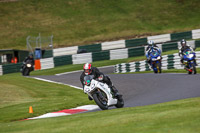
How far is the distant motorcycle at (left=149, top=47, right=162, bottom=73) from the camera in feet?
71.6

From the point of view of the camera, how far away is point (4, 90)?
17922 millimetres

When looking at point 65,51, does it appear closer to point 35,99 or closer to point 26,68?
point 26,68

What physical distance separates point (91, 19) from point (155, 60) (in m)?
22.2

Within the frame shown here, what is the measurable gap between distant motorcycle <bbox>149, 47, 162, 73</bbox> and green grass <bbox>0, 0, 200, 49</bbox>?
54.4ft

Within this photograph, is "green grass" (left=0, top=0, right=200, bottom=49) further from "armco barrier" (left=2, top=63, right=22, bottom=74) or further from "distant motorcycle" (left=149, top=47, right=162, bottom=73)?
"distant motorcycle" (left=149, top=47, right=162, bottom=73)

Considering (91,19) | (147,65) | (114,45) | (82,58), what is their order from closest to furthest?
(147,65), (82,58), (114,45), (91,19)

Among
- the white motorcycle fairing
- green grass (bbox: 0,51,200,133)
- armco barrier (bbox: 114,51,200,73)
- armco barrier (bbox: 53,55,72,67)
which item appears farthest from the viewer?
armco barrier (bbox: 53,55,72,67)

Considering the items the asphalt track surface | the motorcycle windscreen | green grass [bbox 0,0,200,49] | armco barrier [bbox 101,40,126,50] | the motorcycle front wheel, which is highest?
green grass [bbox 0,0,200,49]

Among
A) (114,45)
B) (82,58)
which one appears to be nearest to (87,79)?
(82,58)

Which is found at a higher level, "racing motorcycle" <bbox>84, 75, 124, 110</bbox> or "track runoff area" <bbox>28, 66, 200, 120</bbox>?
"racing motorcycle" <bbox>84, 75, 124, 110</bbox>

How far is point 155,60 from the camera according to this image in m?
21.9

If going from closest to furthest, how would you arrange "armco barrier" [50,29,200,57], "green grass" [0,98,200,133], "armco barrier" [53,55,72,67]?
"green grass" [0,98,200,133] < "armco barrier" [53,55,72,67] < "armco barrier" [50,29,200,57]

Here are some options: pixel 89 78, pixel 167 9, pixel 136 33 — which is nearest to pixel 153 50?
pixel 89 78

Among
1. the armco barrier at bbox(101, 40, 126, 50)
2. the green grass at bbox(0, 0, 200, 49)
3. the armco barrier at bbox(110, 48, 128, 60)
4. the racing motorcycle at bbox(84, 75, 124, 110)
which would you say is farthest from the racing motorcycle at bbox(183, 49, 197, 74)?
the green grass at bbox(0, 0, 200, 49)
